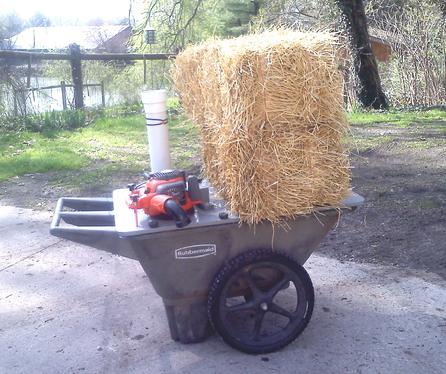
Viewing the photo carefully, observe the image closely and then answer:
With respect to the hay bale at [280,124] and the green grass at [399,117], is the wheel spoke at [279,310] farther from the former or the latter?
the green grass at [399,117]

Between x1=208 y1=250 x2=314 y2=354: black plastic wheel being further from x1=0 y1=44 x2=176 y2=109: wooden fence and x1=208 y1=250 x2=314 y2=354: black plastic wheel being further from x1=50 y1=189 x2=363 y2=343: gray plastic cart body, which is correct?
x1=0 y1=44 x2=176 y2=109: wooden fence

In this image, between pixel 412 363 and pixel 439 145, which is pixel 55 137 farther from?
pixel 412 363

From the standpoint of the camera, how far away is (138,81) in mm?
14758

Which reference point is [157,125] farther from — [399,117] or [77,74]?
[77,74]

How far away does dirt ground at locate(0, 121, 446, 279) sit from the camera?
4.77 metres

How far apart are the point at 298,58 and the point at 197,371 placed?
1.76 metres

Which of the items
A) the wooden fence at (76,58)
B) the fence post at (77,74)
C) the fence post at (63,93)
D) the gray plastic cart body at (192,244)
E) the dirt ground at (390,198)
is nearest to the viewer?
the gray plastic cart body at (192,244)

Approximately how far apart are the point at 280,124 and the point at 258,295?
A: 0.98 metres

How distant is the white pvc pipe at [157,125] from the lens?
3.95 metres

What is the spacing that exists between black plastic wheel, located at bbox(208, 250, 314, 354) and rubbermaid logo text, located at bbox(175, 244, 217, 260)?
0.40 feet

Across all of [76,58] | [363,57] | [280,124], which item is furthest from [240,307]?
[76,58]

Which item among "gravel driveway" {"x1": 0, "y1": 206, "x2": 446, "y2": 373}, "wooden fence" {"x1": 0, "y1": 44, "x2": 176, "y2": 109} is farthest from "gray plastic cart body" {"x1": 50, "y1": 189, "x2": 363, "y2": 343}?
"wooden fence" {"x1": 0, "y1": 44, "x2": 176, "y2": 109}

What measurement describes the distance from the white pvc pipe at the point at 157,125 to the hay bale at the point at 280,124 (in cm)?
66

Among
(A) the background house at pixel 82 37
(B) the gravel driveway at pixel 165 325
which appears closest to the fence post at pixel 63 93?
(B) the gravel driveway at pixel 165 325
